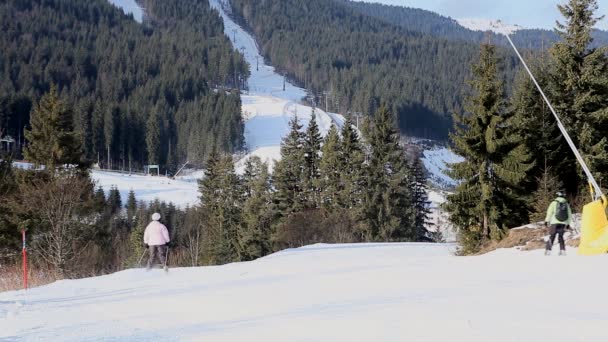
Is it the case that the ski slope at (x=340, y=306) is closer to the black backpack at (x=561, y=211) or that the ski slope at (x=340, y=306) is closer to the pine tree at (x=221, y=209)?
the black backpack at (x=561, y=211)

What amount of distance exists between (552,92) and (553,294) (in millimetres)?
23876

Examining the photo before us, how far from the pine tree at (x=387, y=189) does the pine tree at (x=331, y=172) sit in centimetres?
278

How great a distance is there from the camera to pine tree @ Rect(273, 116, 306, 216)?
46188 mm

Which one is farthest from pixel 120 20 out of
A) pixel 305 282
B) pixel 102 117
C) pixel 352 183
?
pixel 305 282

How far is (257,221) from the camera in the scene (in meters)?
45.8

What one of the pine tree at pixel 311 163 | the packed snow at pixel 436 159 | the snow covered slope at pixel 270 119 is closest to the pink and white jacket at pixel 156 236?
the pine tree at pixel 311 163

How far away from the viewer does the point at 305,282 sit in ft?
36.0

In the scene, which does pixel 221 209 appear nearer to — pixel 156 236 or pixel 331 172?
pixel 331 172

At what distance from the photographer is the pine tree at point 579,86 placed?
2753 centimetres

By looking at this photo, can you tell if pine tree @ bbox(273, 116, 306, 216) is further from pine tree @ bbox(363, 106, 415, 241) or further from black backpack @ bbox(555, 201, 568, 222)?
black backpack @ bbox(555, 201, 568, 222)

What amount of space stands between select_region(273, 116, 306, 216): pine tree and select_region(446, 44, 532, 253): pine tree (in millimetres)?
19943

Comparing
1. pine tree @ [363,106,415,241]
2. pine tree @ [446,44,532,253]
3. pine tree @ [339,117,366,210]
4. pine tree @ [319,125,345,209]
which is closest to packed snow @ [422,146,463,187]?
pine tree @ [363,106,415,241]

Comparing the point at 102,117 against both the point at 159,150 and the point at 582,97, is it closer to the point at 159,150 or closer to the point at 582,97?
the point at 159,150

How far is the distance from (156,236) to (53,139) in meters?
22.1
